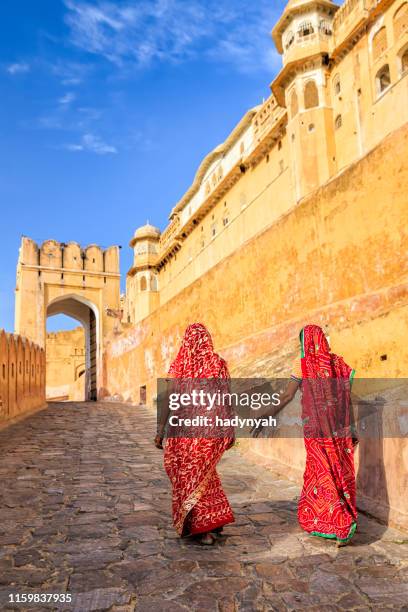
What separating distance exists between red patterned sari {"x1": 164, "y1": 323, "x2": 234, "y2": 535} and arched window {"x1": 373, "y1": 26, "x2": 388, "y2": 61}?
14383 millimetres

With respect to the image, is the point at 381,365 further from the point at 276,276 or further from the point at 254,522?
the point at 276,276

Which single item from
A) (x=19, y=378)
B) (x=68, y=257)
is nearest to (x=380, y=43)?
(x=19, y=378)

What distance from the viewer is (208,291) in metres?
12.4

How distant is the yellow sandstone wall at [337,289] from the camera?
17.2 feet

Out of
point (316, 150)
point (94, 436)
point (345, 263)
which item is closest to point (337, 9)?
point (316, 150)

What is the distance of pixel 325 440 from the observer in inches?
130

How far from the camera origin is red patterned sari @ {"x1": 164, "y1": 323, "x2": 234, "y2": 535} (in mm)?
3328

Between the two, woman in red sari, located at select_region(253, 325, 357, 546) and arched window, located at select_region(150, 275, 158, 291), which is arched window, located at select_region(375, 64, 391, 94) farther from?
arched window, located at select_region(150, 275, 158, 291)

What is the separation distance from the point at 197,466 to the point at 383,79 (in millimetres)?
15056

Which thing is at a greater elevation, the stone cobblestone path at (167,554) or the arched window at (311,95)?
the arched window at (311,95)

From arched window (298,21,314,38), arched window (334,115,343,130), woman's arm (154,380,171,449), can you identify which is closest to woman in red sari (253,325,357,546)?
woman's arm (154,380,171,449)

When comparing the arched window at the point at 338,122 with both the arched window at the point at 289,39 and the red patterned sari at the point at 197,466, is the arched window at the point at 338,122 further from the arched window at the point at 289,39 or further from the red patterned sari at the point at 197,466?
the red patterned sari at the point at 197,466

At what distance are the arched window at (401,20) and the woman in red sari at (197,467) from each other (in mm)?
13858

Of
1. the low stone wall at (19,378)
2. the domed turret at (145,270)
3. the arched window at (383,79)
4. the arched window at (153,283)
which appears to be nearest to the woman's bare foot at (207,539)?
the low stone wall at (19,378)
